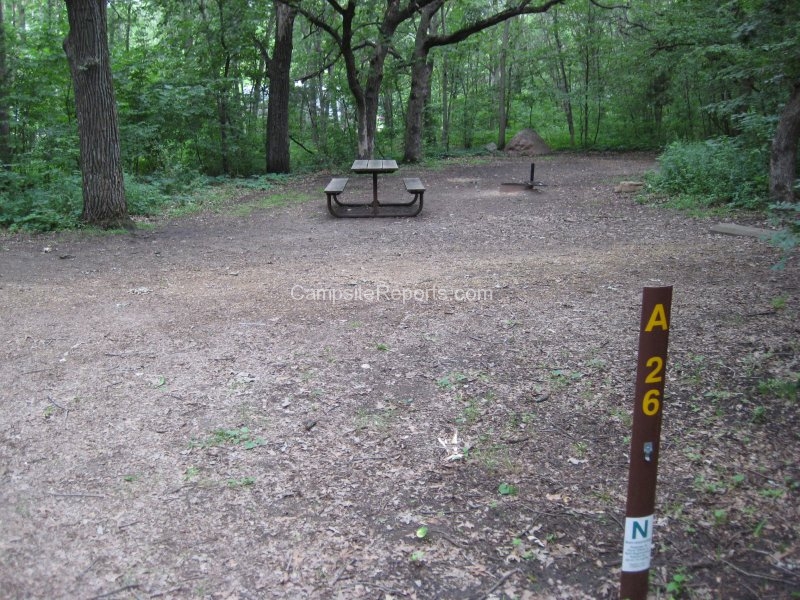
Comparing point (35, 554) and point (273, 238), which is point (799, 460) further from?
point (273, 238)

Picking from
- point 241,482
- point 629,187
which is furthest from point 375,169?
point 241,482

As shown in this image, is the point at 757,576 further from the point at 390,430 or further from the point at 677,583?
the point at 390,430

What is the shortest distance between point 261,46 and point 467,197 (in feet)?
24.2

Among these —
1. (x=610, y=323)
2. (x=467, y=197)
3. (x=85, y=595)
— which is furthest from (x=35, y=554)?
(x=467, y=197)

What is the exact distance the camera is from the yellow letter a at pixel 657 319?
1.89m

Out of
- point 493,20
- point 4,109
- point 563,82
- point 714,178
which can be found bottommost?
point 714,178

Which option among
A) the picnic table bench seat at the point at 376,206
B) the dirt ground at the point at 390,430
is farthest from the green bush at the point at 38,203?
the picnic table bench seat at the point at 376,206

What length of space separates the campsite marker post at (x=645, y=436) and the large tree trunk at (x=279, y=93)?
1452 cm

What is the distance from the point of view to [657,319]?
1.90m

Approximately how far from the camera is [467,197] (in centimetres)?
1168

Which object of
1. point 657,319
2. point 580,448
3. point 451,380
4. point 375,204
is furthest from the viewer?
point 375,204

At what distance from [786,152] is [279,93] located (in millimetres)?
10816

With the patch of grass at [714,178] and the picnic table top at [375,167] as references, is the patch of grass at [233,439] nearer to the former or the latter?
the picnic table top at [375,167]

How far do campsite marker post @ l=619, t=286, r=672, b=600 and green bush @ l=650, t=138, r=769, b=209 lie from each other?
7.84 m
